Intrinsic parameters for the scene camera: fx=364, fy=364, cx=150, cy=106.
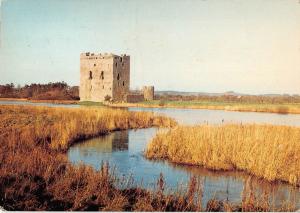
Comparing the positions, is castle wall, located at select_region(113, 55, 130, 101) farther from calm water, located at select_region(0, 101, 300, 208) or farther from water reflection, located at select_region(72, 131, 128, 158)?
calm water, located at select_region(0, 101, 300, 208)

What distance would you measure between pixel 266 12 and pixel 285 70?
6.35 feet

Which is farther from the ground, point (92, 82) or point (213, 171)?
point (92, 82)

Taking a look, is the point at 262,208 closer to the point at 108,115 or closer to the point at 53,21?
A: the point at 53,21

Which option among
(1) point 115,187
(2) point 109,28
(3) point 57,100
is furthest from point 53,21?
(3) point 57,100

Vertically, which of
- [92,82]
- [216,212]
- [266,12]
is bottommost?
[216,212]

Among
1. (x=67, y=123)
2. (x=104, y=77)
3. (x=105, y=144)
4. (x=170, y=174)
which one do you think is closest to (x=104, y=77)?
(x=104, y=77)

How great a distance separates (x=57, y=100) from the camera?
923 inches

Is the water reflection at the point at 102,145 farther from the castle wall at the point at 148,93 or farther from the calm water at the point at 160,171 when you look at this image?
the castle wall at the point at 148,93

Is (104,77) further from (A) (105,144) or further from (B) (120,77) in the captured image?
(A) (105,144)

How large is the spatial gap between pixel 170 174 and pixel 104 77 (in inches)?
621

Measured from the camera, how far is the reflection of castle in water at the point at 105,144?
889cm

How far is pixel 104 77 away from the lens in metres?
22.1

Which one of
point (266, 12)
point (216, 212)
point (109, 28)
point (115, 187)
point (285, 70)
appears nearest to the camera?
point (216, 212)

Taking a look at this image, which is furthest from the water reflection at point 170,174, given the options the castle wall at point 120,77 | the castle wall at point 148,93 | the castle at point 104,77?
the castle wall at point 148,93
